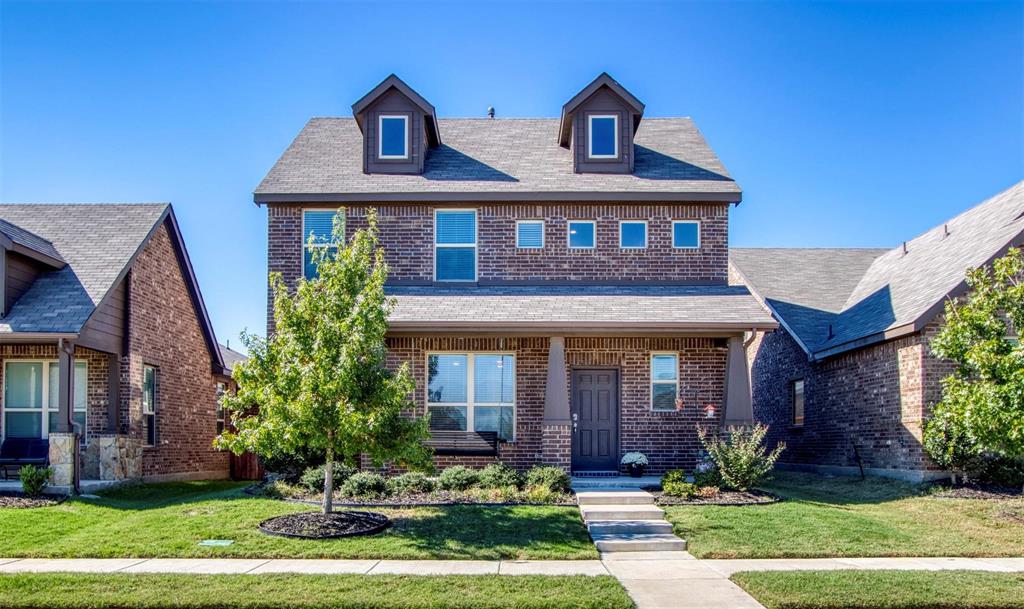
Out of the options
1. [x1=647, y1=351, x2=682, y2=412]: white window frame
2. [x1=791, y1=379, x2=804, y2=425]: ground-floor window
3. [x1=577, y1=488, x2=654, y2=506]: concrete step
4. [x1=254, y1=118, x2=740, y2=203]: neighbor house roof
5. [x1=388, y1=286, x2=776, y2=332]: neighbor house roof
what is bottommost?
[x1=577, y1=488, x2=654, y2=506]: concrete step

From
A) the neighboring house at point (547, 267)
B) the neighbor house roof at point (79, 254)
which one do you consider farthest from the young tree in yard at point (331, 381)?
the neighbor house roof at point (79, 254)

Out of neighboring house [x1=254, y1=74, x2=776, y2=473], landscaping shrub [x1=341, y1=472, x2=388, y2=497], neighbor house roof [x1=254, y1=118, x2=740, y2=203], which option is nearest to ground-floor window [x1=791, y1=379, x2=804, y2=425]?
neighboring house [x1=254, y1=74, x2=776, y2=473]

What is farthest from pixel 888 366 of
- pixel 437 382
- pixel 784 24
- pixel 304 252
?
pixel 304 252

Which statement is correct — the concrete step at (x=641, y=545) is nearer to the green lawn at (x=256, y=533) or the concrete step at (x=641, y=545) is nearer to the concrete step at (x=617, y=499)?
the green lawn at (x=256, y=533)

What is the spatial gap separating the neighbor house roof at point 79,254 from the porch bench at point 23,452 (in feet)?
7.67

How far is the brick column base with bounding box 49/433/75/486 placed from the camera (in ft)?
46.6

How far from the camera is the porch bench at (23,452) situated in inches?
603

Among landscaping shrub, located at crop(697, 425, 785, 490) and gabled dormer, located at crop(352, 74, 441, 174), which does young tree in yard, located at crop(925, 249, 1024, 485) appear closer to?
landscaping shrub, located at crop(697, 425, 785, 490)

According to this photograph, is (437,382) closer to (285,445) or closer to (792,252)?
(285,445)

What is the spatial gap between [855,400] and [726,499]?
5.63 m

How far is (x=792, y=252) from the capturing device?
25000 mm

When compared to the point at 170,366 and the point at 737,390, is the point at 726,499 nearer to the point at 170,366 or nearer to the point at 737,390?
the point at 737,390

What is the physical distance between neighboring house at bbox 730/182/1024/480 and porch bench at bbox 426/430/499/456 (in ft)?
24.7

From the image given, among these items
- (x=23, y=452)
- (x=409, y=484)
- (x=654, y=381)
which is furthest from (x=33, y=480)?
(x=654, y=381)
